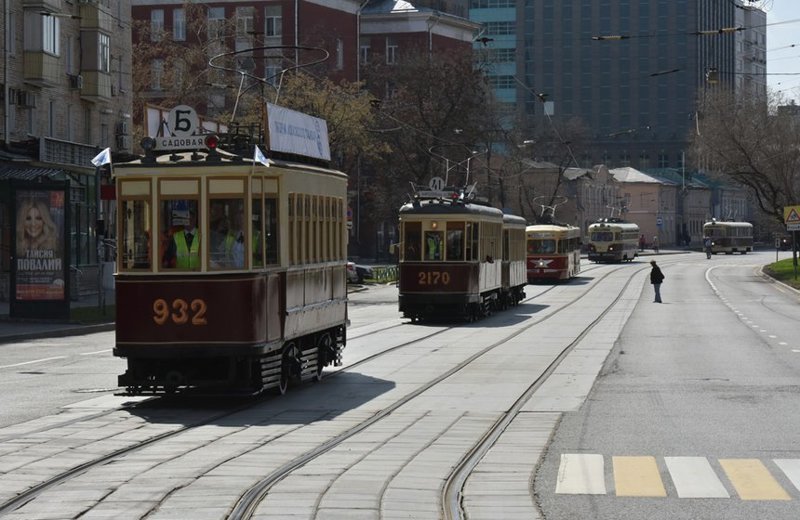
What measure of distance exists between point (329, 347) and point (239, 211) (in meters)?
4.52

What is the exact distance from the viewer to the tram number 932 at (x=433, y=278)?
3653cm

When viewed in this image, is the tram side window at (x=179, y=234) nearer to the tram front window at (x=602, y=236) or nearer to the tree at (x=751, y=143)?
the tree at (x=751, y=143)

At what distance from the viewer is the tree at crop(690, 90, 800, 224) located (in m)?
75.4

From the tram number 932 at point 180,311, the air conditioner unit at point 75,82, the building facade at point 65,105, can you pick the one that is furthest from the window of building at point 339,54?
the tram number 932 at point 180,311

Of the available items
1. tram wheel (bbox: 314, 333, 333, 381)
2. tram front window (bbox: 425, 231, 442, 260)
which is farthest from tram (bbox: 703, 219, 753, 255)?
tram wheel (bbox: 314, 333, 333, 381)

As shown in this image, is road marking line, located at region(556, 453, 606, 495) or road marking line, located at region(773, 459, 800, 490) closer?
road marking line, located at region(556, 453, 606, 495)

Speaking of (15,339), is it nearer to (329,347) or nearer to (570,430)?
(329,347)

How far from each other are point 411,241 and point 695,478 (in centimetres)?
2531

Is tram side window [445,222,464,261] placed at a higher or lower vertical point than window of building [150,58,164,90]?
lower

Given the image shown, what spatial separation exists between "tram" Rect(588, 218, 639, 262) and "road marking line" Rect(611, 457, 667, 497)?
284ft

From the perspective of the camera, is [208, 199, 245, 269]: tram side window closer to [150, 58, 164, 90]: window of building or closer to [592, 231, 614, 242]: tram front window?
[150, 58, 164, 90]: window of building

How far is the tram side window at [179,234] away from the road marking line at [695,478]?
22.1 ft

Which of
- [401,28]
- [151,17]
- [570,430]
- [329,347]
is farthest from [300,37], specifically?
[570,430]

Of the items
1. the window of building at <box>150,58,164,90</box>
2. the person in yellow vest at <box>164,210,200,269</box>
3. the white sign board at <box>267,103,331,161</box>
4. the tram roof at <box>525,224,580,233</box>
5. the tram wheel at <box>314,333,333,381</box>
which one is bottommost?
the tram wheel at <box>314,333,333,381</box>
